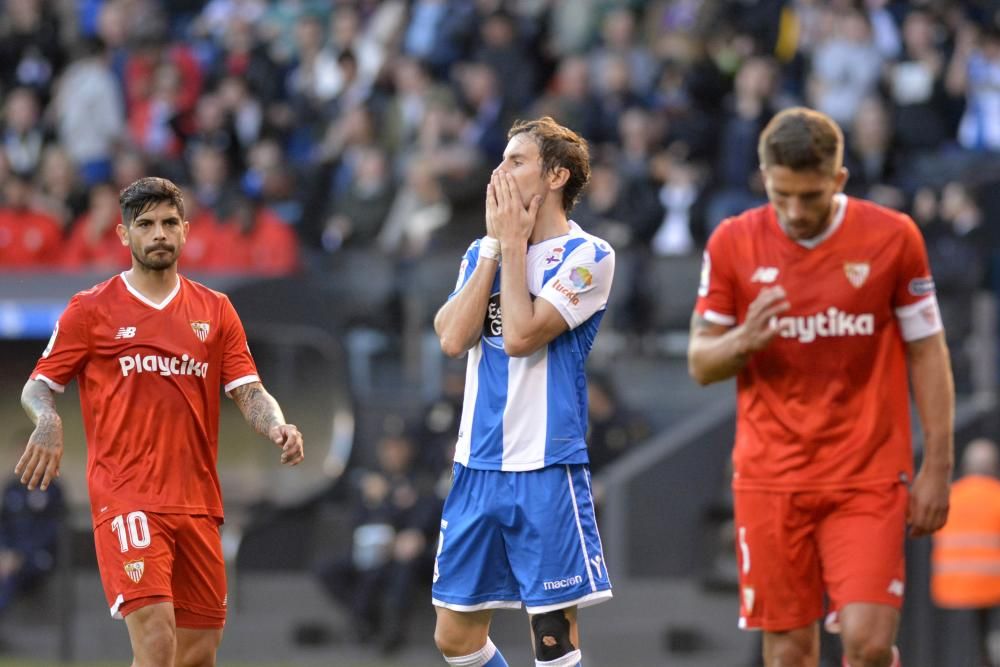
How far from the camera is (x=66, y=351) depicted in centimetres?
679

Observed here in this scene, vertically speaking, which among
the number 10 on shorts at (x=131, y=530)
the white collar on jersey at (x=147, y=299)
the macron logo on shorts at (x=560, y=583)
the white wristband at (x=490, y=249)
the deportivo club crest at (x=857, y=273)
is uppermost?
the white wristband at (x=490, y=249)

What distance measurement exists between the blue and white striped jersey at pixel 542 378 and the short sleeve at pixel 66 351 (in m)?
1.51

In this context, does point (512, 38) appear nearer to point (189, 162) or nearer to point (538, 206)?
point (189, 162)

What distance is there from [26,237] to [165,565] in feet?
29.4

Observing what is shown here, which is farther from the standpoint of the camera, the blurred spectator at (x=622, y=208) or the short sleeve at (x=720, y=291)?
the blurred spectator at (x=622, y=208)

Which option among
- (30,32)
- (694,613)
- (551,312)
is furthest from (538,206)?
(30,32)

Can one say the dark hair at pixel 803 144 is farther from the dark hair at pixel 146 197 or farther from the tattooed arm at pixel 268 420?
the dark hair at pixel 146 197

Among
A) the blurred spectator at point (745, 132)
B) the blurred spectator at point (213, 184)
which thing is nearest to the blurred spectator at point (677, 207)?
the blurred spectator at point (745, 132)

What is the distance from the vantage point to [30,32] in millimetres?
18578

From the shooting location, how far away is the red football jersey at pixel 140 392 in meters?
6.75

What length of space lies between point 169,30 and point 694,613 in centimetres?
1006

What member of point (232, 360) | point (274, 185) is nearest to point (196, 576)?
point (232, 360)

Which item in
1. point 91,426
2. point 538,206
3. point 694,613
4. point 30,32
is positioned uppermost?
point 30,32

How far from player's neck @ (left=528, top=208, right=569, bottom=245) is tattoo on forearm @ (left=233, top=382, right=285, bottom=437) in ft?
3.98
